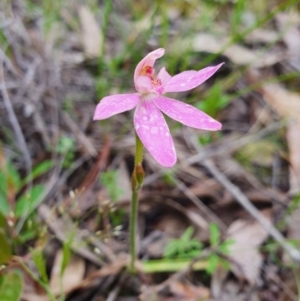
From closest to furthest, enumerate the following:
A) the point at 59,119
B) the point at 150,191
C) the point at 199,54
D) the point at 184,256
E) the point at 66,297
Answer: the point at 66,297, the point at 184,256, the point at 150,191, the point at 59,119, the point at 199,54

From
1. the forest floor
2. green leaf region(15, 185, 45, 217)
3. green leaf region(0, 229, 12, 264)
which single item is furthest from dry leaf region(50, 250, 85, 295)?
green leaf region(0, 229, 12, 264)

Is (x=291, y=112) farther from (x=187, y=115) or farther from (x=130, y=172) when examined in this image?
(x=187, y=115)

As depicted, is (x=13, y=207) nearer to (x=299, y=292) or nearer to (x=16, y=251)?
(x=16, y=251)

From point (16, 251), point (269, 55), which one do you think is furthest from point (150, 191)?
point (269, 55)

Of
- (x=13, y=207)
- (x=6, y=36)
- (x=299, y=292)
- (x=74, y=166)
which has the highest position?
(x=6, y=36)

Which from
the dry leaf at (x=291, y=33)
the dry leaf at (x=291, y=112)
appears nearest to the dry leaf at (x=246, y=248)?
the dry leaf at (x=291, y=112)

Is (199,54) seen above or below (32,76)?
below

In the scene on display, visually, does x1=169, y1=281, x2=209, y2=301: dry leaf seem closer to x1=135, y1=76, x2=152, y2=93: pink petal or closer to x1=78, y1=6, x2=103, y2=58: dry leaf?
x1=135, y1=76, x2=152, y2=93: pink petal

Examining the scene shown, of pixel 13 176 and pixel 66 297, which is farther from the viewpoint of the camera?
pixel 13 176
